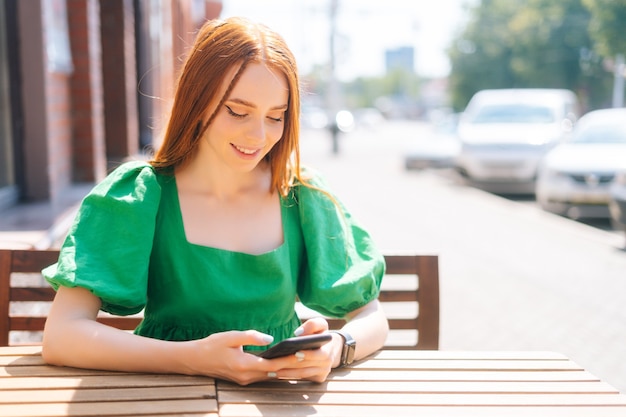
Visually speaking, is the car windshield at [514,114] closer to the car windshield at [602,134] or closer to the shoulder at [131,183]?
the car windshield at [602,134]

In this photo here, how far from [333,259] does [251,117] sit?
0.48 m

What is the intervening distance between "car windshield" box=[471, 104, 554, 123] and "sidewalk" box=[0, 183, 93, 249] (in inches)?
419

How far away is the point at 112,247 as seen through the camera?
1993 mm

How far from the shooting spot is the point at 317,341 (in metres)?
1.77

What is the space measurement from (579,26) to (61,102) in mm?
22380

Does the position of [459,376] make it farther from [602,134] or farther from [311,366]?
[602,134]

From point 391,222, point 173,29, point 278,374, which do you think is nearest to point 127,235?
point 278,374

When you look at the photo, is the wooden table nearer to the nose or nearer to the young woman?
the young woman

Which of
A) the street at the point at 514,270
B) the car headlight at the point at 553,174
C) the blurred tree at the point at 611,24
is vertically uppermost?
the blurred tree at the point at 611,24

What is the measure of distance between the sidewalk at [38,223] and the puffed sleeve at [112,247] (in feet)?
4.49

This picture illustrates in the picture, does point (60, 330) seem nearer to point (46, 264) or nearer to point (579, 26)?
point (46, 264)

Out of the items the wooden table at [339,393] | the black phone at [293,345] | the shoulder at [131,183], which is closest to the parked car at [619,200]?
the wooden table at [339,393]

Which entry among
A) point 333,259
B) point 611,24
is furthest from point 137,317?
point 611,24

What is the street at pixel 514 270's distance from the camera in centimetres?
523
